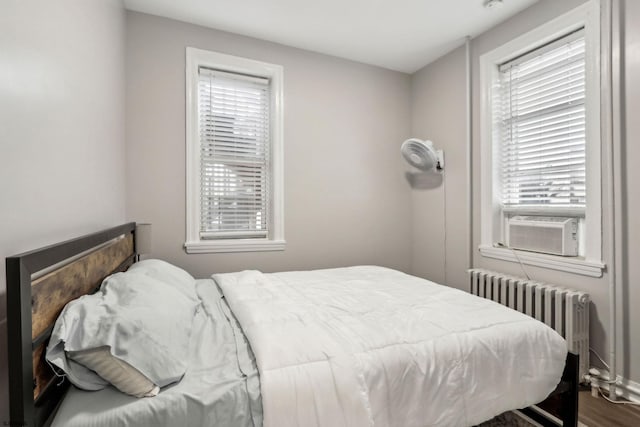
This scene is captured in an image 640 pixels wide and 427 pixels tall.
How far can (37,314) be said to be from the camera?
878mm

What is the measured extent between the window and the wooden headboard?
5.23ft

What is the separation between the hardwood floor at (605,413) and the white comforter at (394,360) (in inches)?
23.8

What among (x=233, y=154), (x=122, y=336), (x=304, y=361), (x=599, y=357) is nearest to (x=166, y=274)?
(x=122, y=336)

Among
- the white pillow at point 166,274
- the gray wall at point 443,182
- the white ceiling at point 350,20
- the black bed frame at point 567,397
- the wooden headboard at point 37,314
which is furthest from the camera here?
the gray wall at point 443,182

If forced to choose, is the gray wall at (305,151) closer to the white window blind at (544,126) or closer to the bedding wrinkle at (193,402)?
the white window blind at (544,126)

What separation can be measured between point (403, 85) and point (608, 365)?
122 inches

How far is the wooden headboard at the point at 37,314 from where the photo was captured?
743mm

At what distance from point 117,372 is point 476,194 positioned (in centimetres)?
294

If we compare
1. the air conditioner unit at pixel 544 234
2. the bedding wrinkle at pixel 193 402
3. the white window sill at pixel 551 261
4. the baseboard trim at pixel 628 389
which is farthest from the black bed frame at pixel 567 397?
the bedding wrinkle at pixel 193 402

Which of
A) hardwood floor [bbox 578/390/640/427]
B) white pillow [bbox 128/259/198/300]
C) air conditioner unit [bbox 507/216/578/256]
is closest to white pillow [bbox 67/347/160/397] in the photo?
white pillow [bbox 128/259/198/300]

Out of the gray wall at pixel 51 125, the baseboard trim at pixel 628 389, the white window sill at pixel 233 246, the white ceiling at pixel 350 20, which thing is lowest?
the baseboard trim at pixel 628 389

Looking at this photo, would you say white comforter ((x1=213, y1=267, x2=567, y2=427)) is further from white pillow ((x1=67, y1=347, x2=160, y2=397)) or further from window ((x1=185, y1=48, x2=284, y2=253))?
window ((x1=185, y1=48, x2=284, y2=253))

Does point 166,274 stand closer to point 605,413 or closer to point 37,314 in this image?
point 37,314

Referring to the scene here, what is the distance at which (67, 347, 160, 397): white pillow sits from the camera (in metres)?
0.96
